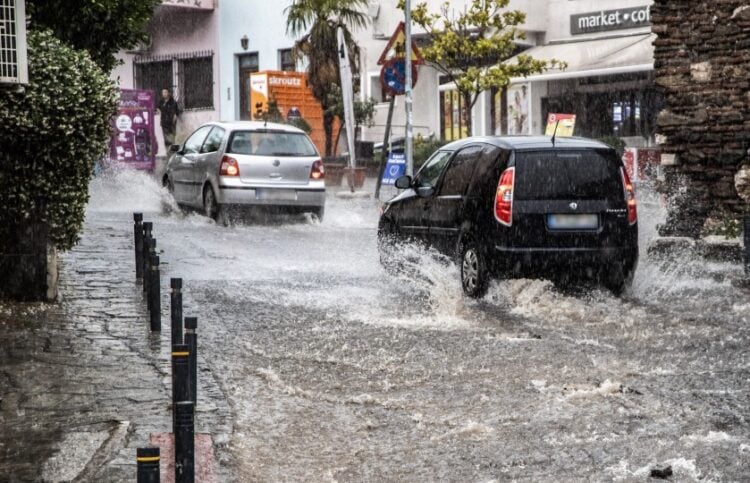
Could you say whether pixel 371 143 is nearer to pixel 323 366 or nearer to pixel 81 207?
pixel 81 207

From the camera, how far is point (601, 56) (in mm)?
30375

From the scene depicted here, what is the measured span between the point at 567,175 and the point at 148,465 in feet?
28.1

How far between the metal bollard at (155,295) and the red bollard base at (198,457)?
3356mm

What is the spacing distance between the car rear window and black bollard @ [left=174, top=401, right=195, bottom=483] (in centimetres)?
718

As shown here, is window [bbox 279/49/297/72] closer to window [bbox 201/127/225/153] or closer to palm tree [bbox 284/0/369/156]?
palm tree [bbox 284/0/369/156]

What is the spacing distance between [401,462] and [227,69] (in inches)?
1521

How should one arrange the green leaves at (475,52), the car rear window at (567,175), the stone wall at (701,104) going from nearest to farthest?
the car rear window at (567,175) → the stone wall at (701,104) → the green leaves at (475,52)

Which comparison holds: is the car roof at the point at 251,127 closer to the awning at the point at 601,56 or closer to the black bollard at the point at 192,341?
the awning at the point at 601,56

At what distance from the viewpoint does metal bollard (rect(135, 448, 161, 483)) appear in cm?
413

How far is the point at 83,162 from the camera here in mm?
11312

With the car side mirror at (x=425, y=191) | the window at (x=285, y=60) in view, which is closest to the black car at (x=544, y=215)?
the car side mirror at (x=425, y=191)

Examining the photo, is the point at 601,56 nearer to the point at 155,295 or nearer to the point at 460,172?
the point at 460,172

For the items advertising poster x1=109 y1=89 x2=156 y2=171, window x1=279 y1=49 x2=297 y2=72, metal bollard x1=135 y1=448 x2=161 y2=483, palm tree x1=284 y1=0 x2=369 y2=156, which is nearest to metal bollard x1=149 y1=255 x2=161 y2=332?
metal bollard x1=135 y1=448 x2=161 y2=483

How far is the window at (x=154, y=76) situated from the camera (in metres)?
47.7
